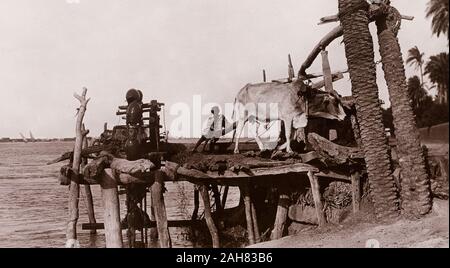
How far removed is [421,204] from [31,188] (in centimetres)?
3388

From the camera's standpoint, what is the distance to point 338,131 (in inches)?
607

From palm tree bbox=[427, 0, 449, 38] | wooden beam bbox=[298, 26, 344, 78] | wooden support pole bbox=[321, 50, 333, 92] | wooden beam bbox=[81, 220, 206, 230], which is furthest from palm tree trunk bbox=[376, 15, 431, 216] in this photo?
wooden beam bbox=[81, 220, 206, 230]

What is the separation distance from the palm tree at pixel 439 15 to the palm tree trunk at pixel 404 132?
8.36 ft

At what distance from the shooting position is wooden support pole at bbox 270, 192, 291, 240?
13586 mm

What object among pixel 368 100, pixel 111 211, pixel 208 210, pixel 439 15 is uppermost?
pixel 439 15

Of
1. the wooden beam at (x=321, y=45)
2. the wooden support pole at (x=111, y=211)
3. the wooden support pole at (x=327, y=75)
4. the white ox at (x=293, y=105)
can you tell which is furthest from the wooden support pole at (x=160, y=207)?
the wooden beam at (x=321, y=45)

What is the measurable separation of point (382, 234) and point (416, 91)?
479 centimetres

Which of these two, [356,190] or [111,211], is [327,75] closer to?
[356,190]

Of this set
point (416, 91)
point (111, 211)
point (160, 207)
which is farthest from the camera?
point (416, 91)

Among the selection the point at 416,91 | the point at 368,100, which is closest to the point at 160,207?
the point at 368,100

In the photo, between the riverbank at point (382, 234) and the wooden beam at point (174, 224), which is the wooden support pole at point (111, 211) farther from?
the wooden beam at point (174, 224)

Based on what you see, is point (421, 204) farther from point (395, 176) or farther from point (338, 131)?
point (338, 131)

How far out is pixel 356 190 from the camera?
11969 mm
